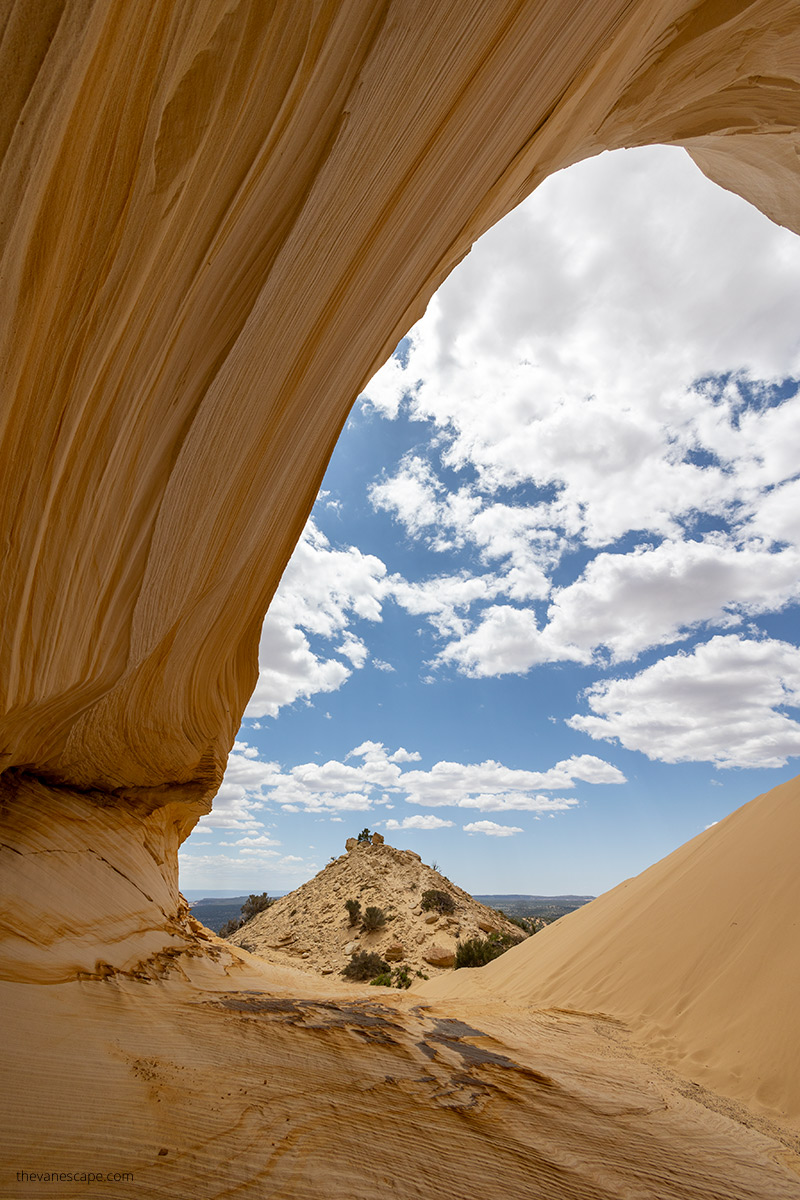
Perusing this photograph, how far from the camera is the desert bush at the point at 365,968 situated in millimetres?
11383

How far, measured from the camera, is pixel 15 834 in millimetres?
3189

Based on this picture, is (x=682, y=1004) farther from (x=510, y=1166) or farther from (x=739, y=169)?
(x=739, y=169)

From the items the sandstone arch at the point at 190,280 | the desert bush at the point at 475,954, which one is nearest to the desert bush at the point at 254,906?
the desert bush at the point at 475,954

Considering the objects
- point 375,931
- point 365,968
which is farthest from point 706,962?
point 375,931

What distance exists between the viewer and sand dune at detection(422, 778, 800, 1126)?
177 inches

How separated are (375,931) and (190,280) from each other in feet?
50.7

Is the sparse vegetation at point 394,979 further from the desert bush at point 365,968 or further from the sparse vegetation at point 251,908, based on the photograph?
the sparse vegetation at point 251,908

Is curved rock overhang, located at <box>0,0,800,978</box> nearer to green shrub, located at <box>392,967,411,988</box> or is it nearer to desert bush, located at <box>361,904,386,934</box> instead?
green shrub, located at <box>392,967,411,988</box>

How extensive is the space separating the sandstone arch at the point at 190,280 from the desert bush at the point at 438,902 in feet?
42.2

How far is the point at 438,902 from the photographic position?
50.8 feet

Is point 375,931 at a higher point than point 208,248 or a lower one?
lower

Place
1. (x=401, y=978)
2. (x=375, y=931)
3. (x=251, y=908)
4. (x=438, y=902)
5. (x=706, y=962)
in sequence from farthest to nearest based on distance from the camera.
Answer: (x=251, y=908) → (x=438, y=902) → (x=375, y=931) → (x=401, y=978) → (x=706, y=962)

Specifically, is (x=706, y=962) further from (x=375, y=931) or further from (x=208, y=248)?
(x=375, y=931)

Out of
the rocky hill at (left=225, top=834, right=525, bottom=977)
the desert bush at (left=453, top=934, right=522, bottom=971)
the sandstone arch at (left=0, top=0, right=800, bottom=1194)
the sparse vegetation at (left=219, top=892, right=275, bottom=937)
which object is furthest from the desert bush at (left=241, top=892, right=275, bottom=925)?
the sandstone arch at (left=0, top=0, right=800, bottom=1194)
